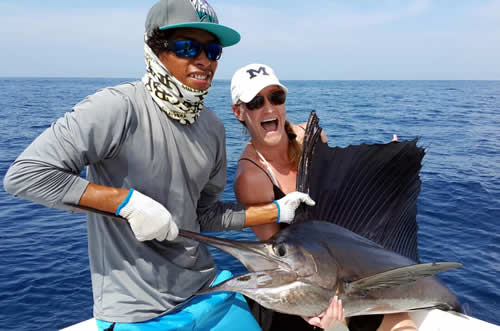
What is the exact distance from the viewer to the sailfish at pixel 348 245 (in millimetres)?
1505

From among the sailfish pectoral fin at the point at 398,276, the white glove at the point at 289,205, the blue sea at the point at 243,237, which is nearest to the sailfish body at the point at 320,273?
the sailfish pectoral fin at the point at 398,276

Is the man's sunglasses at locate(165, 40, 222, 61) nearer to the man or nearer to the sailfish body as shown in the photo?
the man

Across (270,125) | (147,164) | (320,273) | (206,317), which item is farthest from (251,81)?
(206,317)

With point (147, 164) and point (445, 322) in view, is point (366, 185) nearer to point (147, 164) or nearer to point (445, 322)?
point (445, 322)

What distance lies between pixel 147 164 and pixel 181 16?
21.3 inches

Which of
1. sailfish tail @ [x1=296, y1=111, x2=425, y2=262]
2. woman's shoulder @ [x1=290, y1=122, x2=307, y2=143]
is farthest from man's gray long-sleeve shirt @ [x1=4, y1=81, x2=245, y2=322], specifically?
woman's shoulder @ [x1=290, y1=122, x2=307, y2=143]

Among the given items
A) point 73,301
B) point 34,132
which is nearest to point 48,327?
point 73,301

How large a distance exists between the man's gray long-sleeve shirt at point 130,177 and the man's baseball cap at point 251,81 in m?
0.53

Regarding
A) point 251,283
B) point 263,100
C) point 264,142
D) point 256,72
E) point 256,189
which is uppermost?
point 256,72

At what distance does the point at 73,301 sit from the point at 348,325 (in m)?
2.67

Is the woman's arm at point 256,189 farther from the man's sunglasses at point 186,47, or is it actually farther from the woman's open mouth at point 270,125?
the man's sunglasses at point 186,47

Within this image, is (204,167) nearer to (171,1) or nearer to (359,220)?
(171,1)

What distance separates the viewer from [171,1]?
1.45 m

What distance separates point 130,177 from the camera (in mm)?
1461
